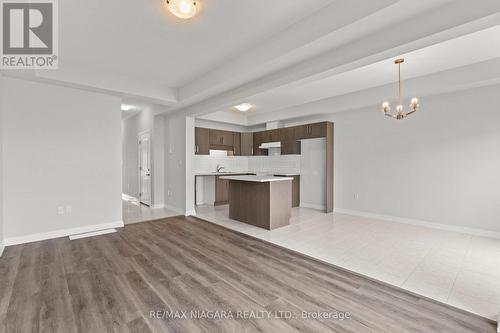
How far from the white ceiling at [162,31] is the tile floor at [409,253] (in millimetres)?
2945

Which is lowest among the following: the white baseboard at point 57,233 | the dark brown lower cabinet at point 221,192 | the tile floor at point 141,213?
the tile floor at point 141,213

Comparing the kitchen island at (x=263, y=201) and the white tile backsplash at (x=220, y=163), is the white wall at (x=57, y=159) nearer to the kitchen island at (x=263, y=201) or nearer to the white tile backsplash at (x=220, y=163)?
the kitchen island at (x=263, y=201)

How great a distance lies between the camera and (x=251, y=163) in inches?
322

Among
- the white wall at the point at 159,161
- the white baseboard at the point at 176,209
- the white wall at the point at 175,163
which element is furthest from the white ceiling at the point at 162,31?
the white baseboard at the point at 176,209

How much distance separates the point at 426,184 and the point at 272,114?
4.21m

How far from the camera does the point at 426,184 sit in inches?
179

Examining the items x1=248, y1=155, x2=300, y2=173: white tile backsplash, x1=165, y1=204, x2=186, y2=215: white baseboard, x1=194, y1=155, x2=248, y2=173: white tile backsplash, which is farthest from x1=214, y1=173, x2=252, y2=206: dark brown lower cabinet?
x1=248, y1=155, x2=300, y2=173: white tile backsplash

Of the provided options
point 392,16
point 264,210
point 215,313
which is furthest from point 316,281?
point 392,16

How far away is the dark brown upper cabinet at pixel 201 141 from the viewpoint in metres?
6.71

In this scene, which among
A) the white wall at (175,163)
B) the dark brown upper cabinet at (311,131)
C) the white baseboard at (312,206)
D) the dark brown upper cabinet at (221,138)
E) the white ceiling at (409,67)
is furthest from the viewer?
the dark brown upper cabinet at (221,138)

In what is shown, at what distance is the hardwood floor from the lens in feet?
5.86

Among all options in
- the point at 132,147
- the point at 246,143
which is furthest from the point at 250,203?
the point at 132,147

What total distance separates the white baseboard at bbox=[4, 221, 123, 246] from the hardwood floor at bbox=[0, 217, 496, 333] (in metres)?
0.20

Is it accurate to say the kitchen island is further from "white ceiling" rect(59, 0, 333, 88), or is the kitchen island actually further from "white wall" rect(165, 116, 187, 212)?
"white ceiling" rect(59, 0, 333, 88)
